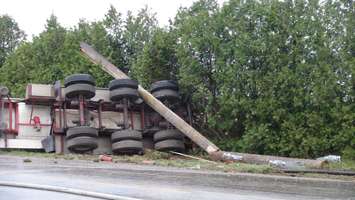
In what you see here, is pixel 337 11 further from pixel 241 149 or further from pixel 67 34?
pixel 67 34

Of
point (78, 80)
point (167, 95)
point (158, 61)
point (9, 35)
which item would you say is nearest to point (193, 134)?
point (167, 95)

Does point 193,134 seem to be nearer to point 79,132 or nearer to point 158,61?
point 79,132

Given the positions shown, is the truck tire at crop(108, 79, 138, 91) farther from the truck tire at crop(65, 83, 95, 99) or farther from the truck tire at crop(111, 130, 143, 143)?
the truck tire at crop(111, 130, 143, 143)

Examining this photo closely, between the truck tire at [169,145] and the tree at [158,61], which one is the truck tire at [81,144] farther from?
the tree at [158,61]

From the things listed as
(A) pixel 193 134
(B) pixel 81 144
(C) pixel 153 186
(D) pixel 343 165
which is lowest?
(C) pixel 153 186

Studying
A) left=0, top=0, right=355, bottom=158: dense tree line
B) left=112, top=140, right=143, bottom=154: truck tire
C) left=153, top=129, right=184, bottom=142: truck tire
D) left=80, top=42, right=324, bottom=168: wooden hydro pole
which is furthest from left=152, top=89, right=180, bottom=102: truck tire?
left=112, top=140, right=143, bottom=154: truck tire

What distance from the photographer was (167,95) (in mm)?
15133

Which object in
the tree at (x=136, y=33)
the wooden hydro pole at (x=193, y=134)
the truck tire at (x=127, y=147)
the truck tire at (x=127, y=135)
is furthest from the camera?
the tree at (x=136, y=33)

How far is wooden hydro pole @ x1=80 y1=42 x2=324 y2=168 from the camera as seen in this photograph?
11852 millimetres

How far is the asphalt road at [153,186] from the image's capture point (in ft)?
19.0

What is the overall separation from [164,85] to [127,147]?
2381 mm

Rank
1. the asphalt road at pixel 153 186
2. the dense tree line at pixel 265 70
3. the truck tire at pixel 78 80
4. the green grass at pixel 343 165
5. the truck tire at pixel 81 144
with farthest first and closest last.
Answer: the truck tire at pixel 78 80, the truck tire at pixel 81 144, the dense tree line at pixel 265 70, the green grass at pixel 343 165, the asphalt road at pixel 153 186

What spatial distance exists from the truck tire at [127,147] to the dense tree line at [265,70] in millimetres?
2314

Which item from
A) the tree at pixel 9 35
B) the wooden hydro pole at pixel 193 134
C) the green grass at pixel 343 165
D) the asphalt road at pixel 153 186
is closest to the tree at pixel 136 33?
the wooden hydro pole at pixel 193 134
